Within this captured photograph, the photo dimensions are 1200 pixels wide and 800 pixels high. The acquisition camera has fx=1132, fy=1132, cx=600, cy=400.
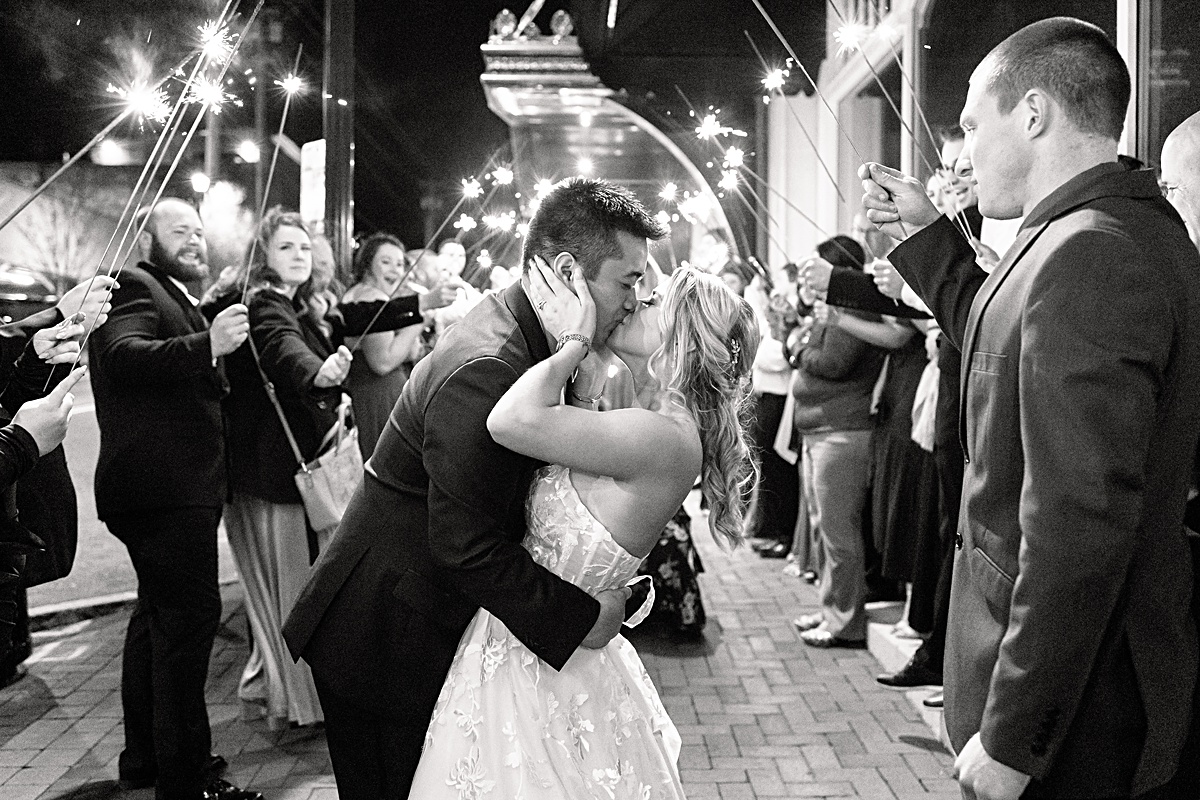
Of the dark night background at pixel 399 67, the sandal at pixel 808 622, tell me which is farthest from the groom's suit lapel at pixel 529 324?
the sandal at pixel 808 622

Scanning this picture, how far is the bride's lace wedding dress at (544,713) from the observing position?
1939 mm

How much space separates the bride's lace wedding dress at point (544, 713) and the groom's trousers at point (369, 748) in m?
0.06

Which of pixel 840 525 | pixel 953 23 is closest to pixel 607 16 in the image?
pixel 953 23

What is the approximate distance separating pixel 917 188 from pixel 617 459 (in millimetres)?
735

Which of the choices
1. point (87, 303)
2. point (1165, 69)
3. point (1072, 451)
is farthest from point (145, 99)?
point (1165, 69)

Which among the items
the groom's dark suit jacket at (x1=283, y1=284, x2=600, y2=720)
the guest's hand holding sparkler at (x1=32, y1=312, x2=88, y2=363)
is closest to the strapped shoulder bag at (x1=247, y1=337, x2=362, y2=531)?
the guest's hand holding sparkler at (x1=32, y1=312, x2=88, y2=363)

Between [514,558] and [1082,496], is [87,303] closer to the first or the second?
[514,558]

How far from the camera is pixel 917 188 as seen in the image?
6.70 ft

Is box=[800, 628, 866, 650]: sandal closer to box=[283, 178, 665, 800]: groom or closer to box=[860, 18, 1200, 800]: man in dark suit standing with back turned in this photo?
box=[283, 178, 665, 800]: groom

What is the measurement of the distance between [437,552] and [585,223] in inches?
25.6

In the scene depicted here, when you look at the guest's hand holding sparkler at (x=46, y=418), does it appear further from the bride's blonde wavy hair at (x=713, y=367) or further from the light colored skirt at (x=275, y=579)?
the light colored skirt at (x=275, y=579)

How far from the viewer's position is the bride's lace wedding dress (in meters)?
1.94

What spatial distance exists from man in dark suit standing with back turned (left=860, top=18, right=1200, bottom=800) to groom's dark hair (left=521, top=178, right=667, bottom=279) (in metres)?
0.64

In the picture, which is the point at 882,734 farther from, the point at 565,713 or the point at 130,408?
the point at 130,408
